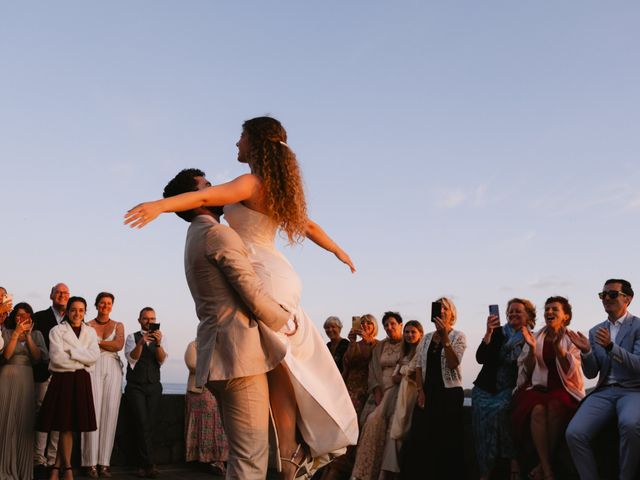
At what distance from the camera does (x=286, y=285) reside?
328cm

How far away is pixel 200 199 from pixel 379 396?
632 cm

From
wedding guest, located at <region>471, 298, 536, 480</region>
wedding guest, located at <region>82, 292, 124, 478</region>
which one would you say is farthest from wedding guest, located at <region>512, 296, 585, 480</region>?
wedding guest, located at <region>82, 292, 124, 478</region>

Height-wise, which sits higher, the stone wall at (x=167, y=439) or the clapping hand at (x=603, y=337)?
the clapping hand at (x=603, y=337)

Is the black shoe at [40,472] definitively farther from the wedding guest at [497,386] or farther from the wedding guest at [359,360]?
the wedding guest at [497,386]

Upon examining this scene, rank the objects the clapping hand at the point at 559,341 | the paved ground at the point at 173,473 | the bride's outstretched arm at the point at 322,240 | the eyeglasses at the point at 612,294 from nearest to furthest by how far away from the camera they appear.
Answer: the bride's outstretched arm at the point at 322,240
the eyeglasses at the point at 612,294
the clapping hand at the point at 559,341
the paved ground at the point at 173,473

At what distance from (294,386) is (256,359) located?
10.2 inches

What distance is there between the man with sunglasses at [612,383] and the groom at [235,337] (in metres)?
4.23

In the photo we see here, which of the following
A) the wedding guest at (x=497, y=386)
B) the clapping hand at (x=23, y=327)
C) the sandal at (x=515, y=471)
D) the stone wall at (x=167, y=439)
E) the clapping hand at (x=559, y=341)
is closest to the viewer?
the clapping hand at (x=559, y=341)

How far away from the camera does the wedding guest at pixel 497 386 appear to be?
7.33 metres

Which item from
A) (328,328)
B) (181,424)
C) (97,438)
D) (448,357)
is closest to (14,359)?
(97,438)

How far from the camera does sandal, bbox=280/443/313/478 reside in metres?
3.22

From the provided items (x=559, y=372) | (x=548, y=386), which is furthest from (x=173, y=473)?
(x=559, y=372)

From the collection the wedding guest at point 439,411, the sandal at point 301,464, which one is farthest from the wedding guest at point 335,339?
the sandal at point 301,464

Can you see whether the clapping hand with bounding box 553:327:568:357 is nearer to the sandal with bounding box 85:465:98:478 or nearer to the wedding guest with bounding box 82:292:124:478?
the wedding guest with bounding box 82:292:124:478
